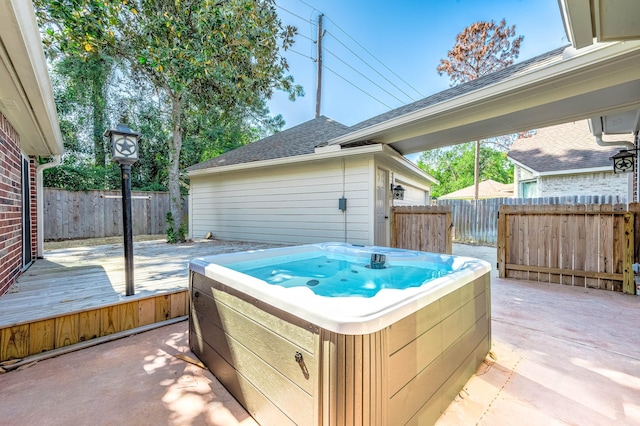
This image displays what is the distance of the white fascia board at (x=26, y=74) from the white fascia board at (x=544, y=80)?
15.0 ft

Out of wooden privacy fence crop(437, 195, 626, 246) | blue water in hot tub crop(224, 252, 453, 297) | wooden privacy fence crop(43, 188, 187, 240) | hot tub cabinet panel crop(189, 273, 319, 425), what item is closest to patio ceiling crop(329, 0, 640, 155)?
blue water in hot tub crop(224, 252, 453, 297)

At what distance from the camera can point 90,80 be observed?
1173cm

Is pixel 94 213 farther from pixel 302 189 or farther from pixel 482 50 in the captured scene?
pixel 482 50

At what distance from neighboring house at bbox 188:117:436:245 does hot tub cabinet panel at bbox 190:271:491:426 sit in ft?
13.1

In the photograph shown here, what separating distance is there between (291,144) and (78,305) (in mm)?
6146

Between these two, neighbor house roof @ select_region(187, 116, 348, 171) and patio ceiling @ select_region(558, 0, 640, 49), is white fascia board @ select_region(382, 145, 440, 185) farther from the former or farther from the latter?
patio ceiling @ select_region(558, 0, 640, 49)

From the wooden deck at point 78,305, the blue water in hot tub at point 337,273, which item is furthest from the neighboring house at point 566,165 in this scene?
the wooden deck at point 78,305

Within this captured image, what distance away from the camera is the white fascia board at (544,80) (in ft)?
9.67

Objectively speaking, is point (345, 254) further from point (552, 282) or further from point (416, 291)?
point (552, 282)

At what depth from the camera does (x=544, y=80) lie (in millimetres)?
3391

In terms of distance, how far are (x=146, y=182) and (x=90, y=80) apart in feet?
15.5

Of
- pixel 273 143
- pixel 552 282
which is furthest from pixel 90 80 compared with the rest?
pixel 552 282

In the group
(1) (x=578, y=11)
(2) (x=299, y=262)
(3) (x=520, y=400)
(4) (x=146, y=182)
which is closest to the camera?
(3) (x=520, y=400)

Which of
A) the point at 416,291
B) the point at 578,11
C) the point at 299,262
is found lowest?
the point at 299,262
